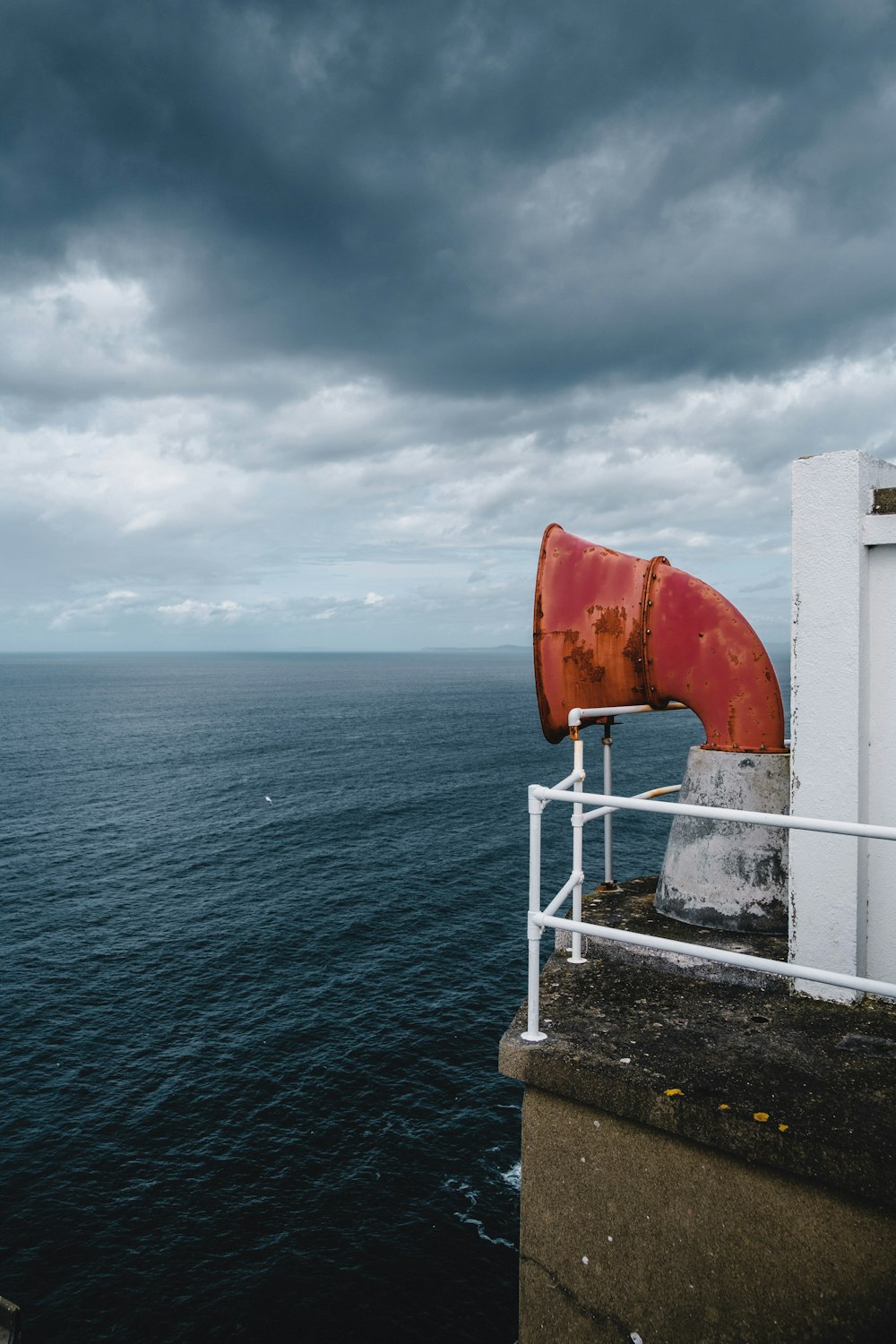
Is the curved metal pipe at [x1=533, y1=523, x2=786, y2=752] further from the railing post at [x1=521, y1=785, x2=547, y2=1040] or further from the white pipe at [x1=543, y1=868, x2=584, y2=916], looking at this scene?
the railing post at [x1=521, y1=785, x2=547, y2=1040]

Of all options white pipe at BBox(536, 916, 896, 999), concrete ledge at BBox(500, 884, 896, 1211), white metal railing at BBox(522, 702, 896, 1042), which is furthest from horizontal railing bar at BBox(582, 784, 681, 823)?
concrete ledge at BBox(500, 884, 896, 1211)

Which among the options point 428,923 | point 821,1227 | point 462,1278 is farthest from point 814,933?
point 428,923

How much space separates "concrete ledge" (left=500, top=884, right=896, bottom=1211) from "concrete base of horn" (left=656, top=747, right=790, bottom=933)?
1.08 meters

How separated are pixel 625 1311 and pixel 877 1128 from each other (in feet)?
4.87

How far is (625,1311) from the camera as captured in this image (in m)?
3.64

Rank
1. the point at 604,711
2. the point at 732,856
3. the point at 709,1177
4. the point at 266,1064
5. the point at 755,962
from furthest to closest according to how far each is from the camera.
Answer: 1. the point at 266,1064
2. the point at 604,711
3. the point at 732,856
4. the point at 709,1177
5. the point at 755,962

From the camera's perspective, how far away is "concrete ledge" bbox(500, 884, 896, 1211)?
10.5 feet

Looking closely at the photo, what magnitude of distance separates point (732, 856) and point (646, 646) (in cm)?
172

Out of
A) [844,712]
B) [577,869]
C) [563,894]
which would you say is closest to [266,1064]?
[577,869]

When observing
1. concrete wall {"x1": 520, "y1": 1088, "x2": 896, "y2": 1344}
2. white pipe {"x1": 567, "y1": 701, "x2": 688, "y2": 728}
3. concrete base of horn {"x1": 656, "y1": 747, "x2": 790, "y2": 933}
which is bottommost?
concrete wall {"x1": 520, "y1": 1088, "x2": 896, "y2": 1344}

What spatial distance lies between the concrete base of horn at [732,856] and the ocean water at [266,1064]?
12.1 metres

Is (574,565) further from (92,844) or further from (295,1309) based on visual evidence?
(92,844)

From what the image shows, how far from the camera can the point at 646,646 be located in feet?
20.8

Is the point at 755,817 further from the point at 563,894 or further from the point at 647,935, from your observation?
the point at 563,894
